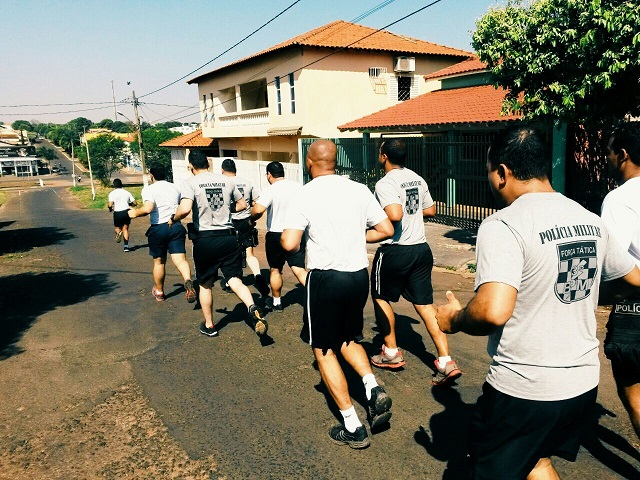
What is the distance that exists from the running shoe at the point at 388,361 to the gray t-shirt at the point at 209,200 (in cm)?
211

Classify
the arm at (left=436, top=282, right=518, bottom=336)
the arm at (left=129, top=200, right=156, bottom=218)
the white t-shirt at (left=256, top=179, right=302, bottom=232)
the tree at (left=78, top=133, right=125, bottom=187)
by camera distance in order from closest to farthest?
1. the arm at (left=436, top=282, right=518, bottom=336)
2. the white t-shirt at (left=256, top=179, right=302, bottom=232)
3. the arm at (left=129, top=200, right=156, bottom=218)
4. the tree at (left=78, top=133, right=125, bottom=187)

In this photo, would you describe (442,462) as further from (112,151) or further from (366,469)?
(112,151)

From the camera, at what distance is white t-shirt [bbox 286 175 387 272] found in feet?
10.7

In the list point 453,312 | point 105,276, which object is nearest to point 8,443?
point 453,312

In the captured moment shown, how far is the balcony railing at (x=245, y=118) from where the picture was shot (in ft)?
78.1

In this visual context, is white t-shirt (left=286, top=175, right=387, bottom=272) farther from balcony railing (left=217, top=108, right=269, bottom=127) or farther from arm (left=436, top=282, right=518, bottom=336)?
balcony railing (left=217, top=108, right=269, bottom=127)

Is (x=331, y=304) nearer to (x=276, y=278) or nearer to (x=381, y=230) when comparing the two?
(x=381, y=230)

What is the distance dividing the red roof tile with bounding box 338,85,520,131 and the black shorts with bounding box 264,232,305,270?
29.5 ft

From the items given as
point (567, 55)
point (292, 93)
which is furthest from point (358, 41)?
point (567, 55)

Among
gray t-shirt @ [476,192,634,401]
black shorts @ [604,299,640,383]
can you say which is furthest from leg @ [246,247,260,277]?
gray t-shirt @ [476,192,634,401]

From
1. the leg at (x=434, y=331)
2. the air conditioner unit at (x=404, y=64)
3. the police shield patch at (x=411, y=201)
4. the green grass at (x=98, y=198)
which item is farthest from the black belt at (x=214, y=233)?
the green grass at (x=98, y=198)

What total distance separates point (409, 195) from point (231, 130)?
24.0 metres

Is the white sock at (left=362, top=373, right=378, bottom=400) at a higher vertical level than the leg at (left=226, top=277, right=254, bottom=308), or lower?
lower

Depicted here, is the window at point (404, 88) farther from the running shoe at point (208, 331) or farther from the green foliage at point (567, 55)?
the running shoe at point (208, 331)
